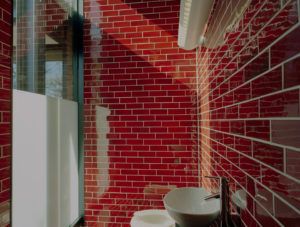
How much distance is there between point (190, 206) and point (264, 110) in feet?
3.27

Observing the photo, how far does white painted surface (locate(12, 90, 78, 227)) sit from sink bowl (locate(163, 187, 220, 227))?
1.07 m

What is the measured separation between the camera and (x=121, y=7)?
253 cm

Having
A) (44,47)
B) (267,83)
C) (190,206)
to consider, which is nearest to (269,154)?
(267,83)

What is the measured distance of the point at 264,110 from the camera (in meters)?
0.74

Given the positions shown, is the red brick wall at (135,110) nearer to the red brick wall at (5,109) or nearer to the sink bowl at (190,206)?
the sink bowl at (190,206)

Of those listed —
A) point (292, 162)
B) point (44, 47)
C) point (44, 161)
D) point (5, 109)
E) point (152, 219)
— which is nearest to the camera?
point (292, 162)

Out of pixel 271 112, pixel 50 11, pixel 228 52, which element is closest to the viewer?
pixel 271 112

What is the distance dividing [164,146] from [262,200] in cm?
170

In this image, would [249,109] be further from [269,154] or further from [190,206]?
[190,206]

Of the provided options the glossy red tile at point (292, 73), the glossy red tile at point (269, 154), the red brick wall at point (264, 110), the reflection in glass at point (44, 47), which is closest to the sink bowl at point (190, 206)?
the red brick wall at point (264, 110)

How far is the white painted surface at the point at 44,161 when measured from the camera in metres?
1.59

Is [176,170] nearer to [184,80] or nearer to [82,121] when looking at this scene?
[184,80]

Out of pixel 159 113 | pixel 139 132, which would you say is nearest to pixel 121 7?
pixel 159 113

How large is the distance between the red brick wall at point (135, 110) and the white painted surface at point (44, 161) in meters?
0.25
